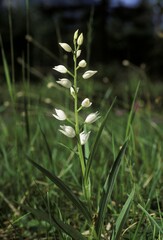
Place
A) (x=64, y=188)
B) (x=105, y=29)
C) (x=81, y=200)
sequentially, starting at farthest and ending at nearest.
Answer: (x=105, y=29), (x=81, y=200), (x=64, y=188)

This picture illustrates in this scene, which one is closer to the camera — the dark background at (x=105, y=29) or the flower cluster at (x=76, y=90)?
the flower cluster at (x=76, y=90)

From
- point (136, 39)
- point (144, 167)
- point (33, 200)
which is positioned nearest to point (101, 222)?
point (33, 200)

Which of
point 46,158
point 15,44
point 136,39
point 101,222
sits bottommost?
point 136,39

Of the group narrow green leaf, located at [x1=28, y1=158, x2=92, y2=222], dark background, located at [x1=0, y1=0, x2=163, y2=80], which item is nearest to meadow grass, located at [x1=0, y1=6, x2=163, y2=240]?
narrow green leaf, located at [x1=28, y1=158, x2=92, y2=222]

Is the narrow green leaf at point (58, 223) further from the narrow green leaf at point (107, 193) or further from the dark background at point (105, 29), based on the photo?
the dark background at point (105, 29)

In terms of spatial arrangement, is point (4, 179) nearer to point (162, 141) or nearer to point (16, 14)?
point (162, 141)

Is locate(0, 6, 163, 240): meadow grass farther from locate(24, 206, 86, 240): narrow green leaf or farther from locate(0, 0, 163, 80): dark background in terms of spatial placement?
locate(0, 0, 163, 80): dark background

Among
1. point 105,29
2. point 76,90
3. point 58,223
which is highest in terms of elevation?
point 76,90

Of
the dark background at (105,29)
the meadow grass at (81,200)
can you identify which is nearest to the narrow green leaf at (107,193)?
the meadow grass at (81,200)

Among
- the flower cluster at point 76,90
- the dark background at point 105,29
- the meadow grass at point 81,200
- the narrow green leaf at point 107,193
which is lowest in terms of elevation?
the dark background at point 105,29

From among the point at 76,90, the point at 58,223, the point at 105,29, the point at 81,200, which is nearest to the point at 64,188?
the point at 58,223

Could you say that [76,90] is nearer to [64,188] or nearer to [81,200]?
[64,188]
